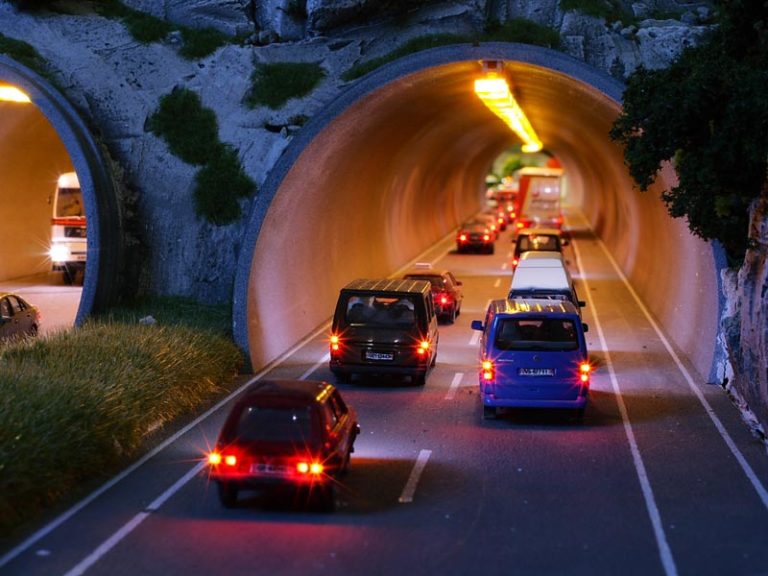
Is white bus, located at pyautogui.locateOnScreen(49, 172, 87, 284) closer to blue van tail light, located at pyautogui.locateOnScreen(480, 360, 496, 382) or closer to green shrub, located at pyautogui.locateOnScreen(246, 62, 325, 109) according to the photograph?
green shrub, located at pyautogui.locateOnScreen(246, 62, 325, 109)

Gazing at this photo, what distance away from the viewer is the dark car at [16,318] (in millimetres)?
22625

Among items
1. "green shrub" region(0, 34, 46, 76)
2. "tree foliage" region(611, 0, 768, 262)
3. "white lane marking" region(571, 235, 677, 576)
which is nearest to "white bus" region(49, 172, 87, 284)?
"green shrub" region(0, 34, 46, 76)

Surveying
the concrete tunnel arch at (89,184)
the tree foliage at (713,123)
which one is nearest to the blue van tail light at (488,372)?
the tree foliage at (713,123)

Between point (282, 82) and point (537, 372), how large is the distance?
37.9 ft

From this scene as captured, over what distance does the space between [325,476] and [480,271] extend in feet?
102

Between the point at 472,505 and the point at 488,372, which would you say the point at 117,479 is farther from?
the point at 488,372

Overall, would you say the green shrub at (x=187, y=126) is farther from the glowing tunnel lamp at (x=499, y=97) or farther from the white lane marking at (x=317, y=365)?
the glowing tunnel lamp at (x=499, y=97)

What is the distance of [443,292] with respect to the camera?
29922 millimetres

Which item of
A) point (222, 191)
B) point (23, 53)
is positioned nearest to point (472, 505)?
point (222, 191)

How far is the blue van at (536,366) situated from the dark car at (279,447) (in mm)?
5197

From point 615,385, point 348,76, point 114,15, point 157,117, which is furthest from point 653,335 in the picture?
point 114,15

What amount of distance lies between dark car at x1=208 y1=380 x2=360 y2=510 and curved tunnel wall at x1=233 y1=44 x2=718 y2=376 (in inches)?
371

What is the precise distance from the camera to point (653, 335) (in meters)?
27.4

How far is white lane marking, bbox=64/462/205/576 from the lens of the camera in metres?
10.7
